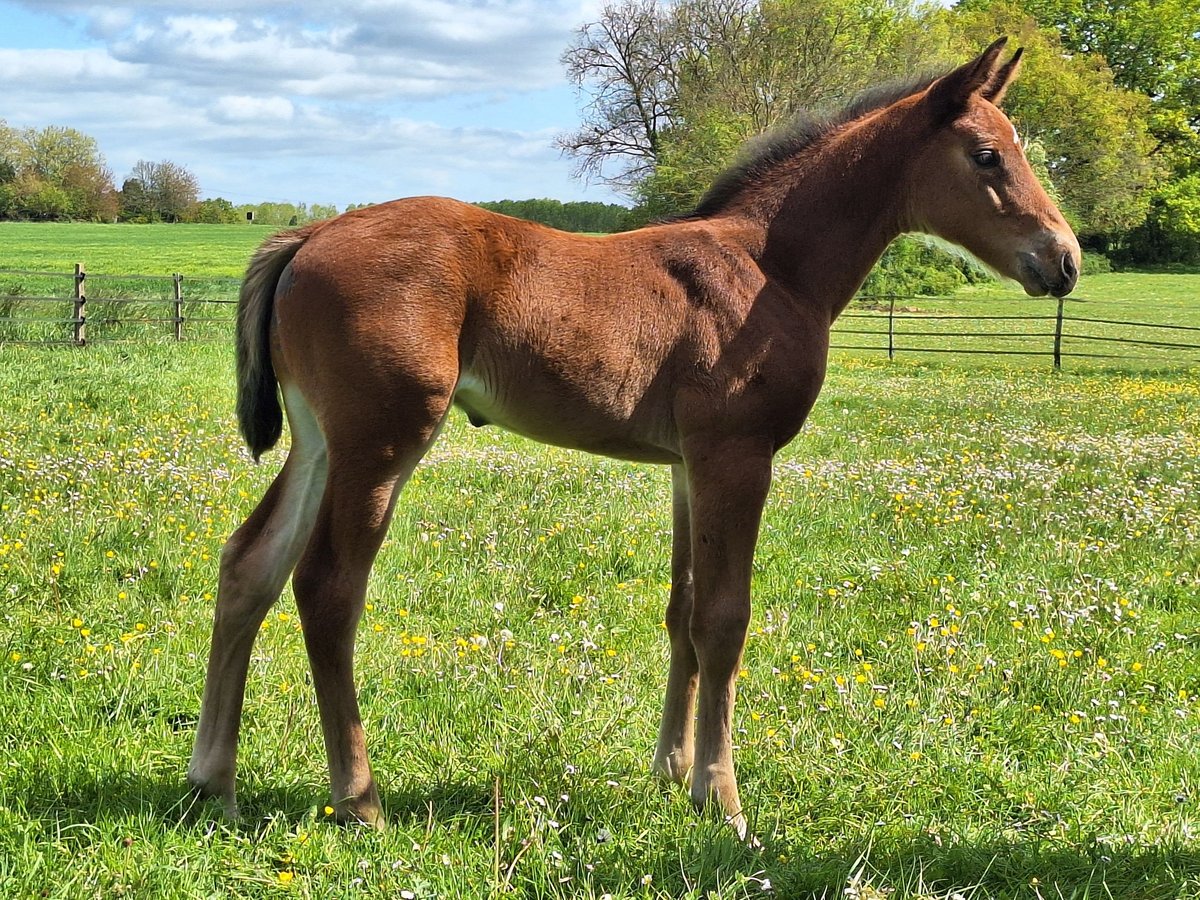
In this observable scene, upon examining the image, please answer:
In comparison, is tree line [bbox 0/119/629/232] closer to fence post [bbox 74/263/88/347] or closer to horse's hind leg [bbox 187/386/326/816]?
fence post [bbox 74/263/88/347]

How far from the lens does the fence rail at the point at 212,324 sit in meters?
15.3

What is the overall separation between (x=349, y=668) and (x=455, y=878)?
0.65m

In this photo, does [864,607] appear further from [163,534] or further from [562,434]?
[163,534]

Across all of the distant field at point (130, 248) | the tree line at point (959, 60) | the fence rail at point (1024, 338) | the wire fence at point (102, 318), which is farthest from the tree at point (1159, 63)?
the wire fence at point (102, 318)

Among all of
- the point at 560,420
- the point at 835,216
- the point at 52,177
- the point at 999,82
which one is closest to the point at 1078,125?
the point at 999,82

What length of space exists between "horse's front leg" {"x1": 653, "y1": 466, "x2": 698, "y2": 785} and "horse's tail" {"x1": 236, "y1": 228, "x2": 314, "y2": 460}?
1.34 metres

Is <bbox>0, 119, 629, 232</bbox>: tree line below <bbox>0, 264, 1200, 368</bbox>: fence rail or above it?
above

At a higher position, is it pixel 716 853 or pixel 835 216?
pixel 835 216

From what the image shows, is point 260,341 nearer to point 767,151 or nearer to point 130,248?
point 767,151

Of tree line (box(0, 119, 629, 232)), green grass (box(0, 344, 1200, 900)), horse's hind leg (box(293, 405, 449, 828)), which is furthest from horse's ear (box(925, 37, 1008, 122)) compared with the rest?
tree line (box(0, 119, 629, 232))

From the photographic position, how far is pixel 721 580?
297cm

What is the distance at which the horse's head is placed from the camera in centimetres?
321

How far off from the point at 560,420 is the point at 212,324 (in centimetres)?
1690

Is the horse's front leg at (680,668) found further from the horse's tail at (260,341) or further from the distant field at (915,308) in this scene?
the distant field at (915,308)
